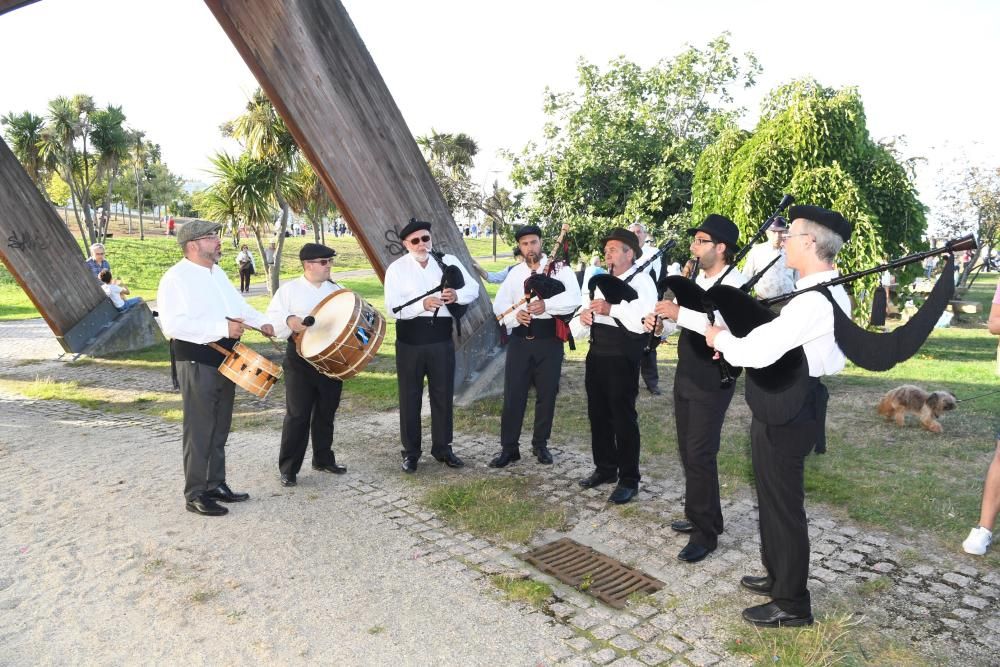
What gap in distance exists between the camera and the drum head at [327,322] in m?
5.06

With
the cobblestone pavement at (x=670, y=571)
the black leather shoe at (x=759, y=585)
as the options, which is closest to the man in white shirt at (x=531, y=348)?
the cobblestone pavement at (x=670, y=571)

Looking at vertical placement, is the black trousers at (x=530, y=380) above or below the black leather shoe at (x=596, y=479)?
above

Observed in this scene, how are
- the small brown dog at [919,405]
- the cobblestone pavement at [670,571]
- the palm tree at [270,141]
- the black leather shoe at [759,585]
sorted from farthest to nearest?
the palm tree at [270,141] < the small brown dog at [919,405] < the black leather shoe at [759,585] < the cobblestone pavement at [670,571]

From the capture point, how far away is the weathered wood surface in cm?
1028

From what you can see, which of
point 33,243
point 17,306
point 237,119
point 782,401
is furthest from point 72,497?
point 17,306

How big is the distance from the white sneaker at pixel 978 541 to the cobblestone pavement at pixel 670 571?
68 mm

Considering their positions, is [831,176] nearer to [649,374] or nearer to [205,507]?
[649,374]

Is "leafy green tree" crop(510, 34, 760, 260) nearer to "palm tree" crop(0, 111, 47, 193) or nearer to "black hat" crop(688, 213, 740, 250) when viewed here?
"black hat" crop(688, 213, 740, 250)

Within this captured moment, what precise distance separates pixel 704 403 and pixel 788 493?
83cm

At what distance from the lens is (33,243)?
34.7 feet

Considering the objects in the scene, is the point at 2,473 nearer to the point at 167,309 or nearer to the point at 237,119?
the point at 167,309

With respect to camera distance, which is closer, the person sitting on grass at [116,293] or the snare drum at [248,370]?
the snare drum at [248,370]

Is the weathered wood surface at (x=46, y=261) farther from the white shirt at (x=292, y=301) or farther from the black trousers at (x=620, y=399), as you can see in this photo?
the black trousers at (x=620, y=399)

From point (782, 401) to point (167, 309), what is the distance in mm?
3726
